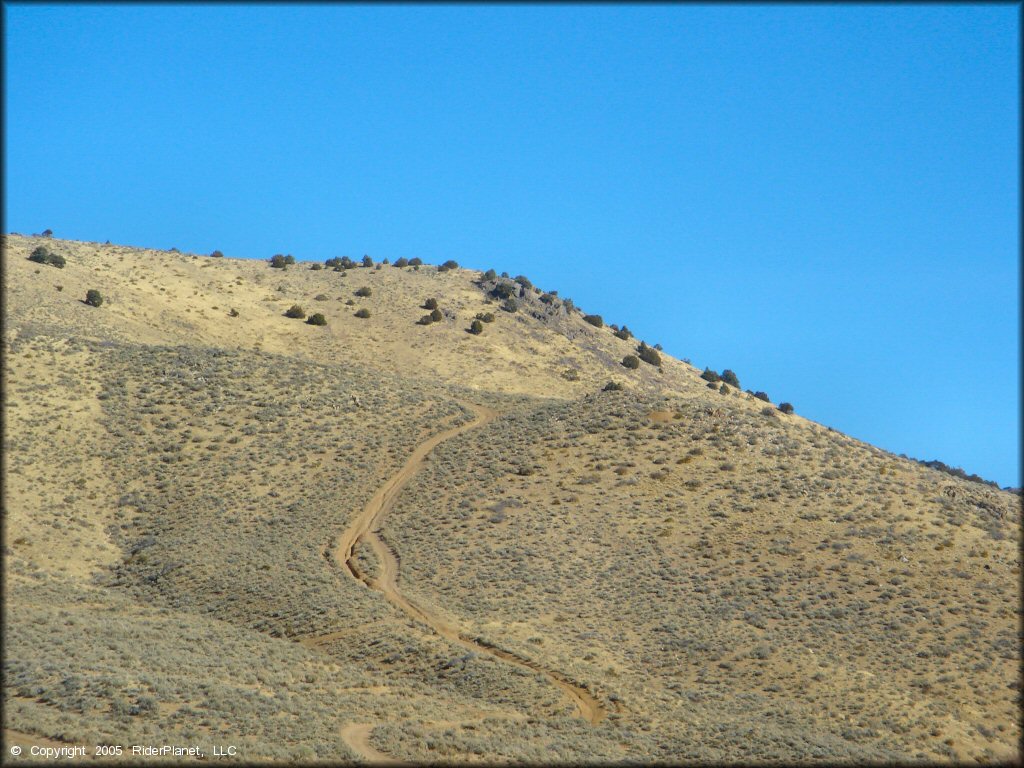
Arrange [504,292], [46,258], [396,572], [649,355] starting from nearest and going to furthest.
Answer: [396,572] < [46,258] < [649,355] < [504,292]

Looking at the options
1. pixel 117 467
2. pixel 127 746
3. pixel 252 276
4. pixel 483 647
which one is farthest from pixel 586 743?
pixel 252 276

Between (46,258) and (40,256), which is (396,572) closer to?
(46,258)

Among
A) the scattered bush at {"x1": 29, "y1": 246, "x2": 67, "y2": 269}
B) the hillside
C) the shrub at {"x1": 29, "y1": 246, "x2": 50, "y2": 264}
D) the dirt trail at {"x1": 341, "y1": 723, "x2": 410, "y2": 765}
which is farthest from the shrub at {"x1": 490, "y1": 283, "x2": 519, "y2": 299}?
the dirt trail at {"x1": 341, "y1": 723, "x2": 410, "y2": 765}

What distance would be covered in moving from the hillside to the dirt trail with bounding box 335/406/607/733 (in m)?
0.17

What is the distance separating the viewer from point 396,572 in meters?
38.9

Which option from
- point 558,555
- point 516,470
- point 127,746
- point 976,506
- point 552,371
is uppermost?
point 552,371

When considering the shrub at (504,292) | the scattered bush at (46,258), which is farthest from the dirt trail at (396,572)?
the scattered bush at (46,258)

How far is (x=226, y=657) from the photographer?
30.7m

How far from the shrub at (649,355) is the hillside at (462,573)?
24432 millimetres

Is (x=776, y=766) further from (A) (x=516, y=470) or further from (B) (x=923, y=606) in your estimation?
(A) (x=516, y=470)

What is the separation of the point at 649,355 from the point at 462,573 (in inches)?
1942

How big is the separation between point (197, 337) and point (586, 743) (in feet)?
172

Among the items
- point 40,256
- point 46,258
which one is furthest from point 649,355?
point 40,256

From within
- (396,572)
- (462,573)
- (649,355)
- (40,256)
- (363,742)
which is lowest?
(363,742)
